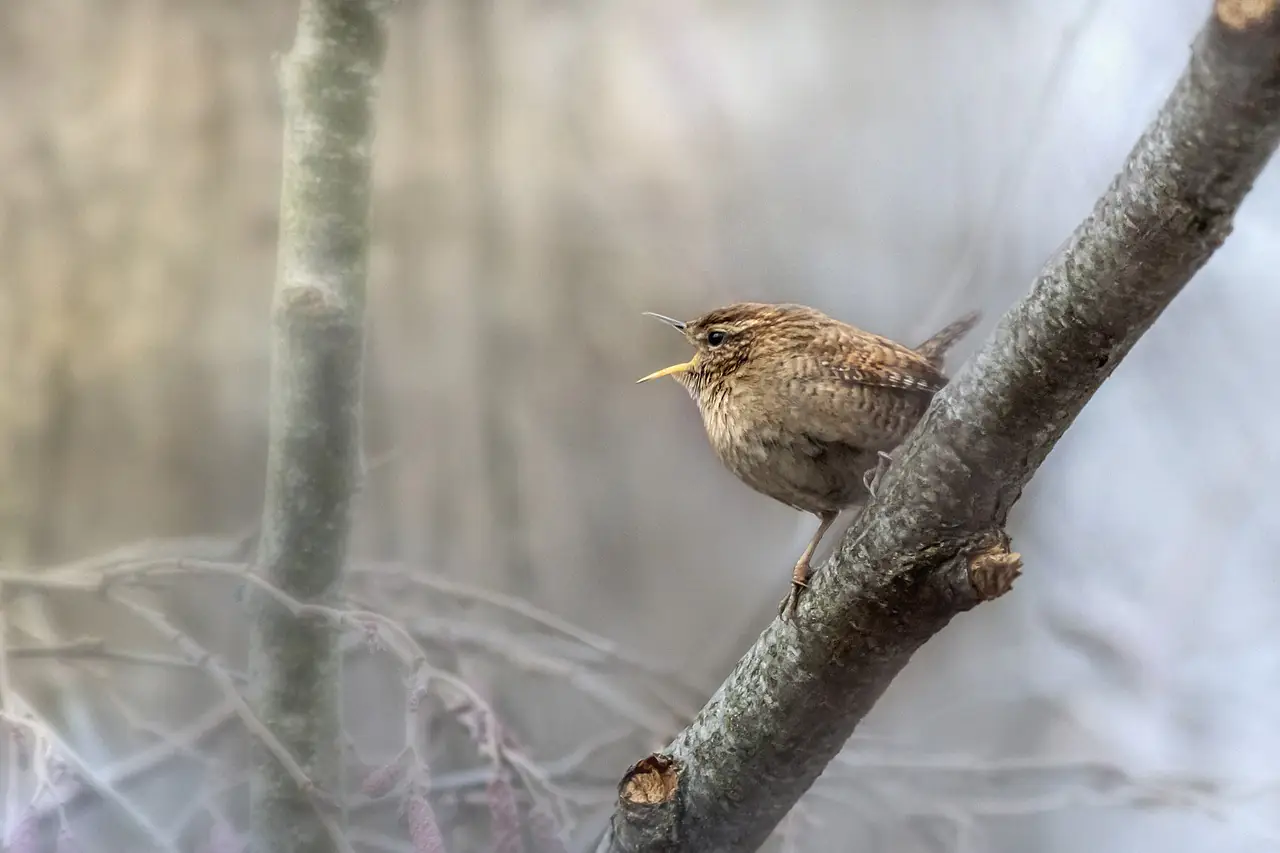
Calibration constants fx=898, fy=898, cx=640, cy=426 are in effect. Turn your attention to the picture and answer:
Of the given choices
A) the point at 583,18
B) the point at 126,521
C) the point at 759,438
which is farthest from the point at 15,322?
the point at 759,438

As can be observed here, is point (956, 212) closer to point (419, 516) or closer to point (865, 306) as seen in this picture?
point (865, 306)

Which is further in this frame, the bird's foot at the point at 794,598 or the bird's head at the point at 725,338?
the bird's head at the point at 725,338

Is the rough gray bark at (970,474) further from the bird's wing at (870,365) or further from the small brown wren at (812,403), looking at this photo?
the bird's wing at (870,365)

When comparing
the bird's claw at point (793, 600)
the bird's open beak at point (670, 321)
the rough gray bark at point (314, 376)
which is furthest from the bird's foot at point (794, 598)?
the rough gray bark at point (314, 376)

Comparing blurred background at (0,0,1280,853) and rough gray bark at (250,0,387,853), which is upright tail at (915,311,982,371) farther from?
rough gray bark at (250,0,387,853)

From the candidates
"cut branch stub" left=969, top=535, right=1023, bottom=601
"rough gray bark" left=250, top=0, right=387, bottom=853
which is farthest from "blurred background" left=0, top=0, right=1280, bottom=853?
"cut branch stub" left=969, top=535, right=1023, bottom=601

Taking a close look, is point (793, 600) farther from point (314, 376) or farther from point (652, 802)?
point (314, 376)
